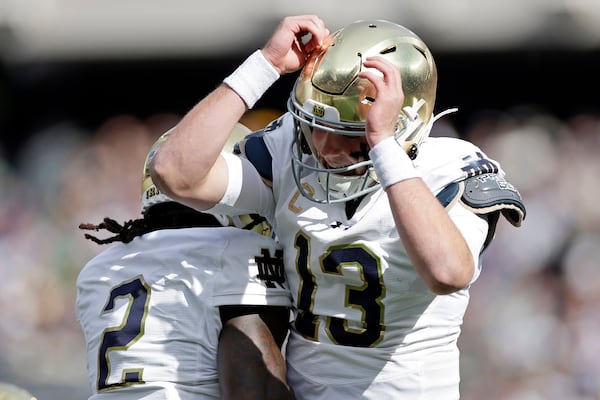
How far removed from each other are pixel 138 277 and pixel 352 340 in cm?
61

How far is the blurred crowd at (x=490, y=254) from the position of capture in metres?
6.23

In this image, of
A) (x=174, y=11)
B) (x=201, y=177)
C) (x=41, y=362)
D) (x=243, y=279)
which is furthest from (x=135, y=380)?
(x=174, y=11)

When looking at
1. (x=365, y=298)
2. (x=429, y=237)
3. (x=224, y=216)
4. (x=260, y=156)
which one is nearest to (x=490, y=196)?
(x=429, y=237)

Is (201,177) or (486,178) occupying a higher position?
(201,177)

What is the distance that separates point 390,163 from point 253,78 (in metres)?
0.49

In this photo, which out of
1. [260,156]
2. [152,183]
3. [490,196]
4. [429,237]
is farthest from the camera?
[152,183]

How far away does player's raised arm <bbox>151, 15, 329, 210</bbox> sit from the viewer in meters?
2.54

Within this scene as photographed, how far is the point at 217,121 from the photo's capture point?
2553 mm

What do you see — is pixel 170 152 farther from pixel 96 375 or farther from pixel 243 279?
pixel 96 375

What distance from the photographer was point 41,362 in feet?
24.0

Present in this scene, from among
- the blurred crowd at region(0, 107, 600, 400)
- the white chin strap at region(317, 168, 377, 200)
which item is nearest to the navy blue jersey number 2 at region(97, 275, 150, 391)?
the white chin strap at region(317, 168, 377, 200)

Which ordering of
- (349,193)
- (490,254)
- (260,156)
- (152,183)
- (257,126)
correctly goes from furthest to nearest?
(257,126) → (490,254) → (152,183) → (260,156) → (349,193)

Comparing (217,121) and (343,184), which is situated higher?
(217,121)

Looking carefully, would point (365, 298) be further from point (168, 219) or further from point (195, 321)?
point (168, 219)
